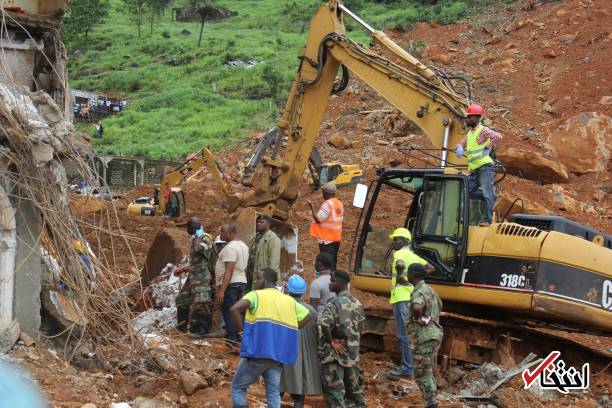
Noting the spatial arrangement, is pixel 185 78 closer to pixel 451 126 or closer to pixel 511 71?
pixel 511 71

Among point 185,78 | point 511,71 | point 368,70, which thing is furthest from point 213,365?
point 185,78

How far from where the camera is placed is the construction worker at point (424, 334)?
9156 millimetres

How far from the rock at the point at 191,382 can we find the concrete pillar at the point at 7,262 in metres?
1.64

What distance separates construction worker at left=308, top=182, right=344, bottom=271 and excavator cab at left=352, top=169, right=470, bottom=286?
1.62 ft

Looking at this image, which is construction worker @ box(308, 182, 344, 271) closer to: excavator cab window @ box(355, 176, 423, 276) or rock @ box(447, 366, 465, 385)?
excavator cab window @ box(355, 176, 423, 276)

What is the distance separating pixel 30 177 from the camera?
904 cm

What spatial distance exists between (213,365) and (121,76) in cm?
4263

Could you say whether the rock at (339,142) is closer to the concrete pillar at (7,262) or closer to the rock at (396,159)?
the rock at (396,159)

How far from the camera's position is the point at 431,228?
11547mm

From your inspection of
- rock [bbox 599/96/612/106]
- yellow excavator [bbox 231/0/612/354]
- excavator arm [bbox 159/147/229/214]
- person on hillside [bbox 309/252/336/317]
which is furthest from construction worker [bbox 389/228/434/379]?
rock [bbox 599/96/612/106]

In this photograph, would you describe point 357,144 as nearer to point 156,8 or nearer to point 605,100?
point 605,100

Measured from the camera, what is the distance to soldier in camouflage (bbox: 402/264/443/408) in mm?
9156

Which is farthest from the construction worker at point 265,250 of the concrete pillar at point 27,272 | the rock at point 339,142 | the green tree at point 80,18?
the green tree at point 80,18

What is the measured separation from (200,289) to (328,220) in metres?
2.05
